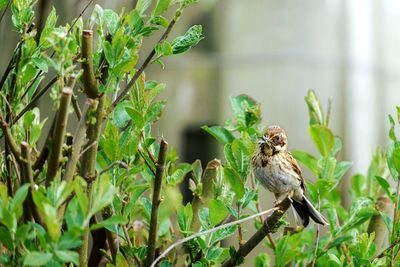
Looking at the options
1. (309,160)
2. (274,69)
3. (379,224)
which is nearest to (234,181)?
(309,160)

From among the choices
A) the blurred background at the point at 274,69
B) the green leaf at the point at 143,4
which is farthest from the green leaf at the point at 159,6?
the blurred background at the point at 274,69

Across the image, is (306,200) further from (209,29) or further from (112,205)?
(209,29)

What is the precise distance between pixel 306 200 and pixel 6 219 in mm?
529

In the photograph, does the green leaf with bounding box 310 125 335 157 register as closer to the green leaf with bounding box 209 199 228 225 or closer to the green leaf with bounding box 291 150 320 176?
the green leaf with bounding box 291 150 320 176

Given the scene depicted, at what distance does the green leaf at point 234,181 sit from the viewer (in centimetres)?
88

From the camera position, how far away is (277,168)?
1219 millimetres

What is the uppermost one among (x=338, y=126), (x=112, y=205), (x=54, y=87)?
(x=54, y=87)

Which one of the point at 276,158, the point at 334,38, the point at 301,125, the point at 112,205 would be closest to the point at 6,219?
the point at 112,205

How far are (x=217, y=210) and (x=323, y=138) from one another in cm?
28

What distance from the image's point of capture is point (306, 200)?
1.12m

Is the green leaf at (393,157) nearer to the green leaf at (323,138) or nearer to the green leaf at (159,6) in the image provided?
the green leaf at (323,138)

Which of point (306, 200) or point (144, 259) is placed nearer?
point (144, 259)

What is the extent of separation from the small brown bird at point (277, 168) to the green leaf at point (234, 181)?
26cm

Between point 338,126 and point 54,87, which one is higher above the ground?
point 54,87
